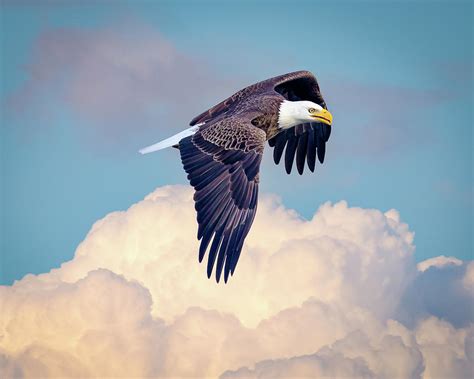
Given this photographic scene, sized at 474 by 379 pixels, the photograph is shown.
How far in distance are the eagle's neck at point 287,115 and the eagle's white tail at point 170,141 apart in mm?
1317

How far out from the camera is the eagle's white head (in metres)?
14.2

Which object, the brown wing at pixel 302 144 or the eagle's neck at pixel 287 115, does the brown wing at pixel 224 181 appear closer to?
the eagle's neck at pixel 287 115

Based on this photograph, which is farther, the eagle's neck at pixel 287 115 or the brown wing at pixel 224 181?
the eagle's neck at pixel 287 115

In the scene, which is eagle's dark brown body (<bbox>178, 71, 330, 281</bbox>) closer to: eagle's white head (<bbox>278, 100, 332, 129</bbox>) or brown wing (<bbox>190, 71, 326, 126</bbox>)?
brown wing (<bbox>190, 71, 326, 126</bbox>)

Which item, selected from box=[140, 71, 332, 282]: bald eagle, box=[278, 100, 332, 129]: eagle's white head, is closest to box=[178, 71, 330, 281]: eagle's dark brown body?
box=[140, 71, 332, 282]: bald eagle

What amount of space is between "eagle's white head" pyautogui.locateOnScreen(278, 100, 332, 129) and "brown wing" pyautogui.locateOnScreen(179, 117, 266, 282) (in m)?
1.36

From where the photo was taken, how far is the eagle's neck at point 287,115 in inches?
557

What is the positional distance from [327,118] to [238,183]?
3347mm

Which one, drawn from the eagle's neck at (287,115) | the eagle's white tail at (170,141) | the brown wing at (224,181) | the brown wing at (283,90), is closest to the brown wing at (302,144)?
the brown wing at (283,90)

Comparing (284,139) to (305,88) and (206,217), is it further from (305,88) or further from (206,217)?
(206,217)

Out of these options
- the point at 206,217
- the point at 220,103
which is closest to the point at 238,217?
the point at 206,217

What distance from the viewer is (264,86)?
15.1 m

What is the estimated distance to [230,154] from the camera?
40.1ft

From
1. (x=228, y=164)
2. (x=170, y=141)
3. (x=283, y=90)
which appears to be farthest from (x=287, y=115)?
(x=228, y=164)
